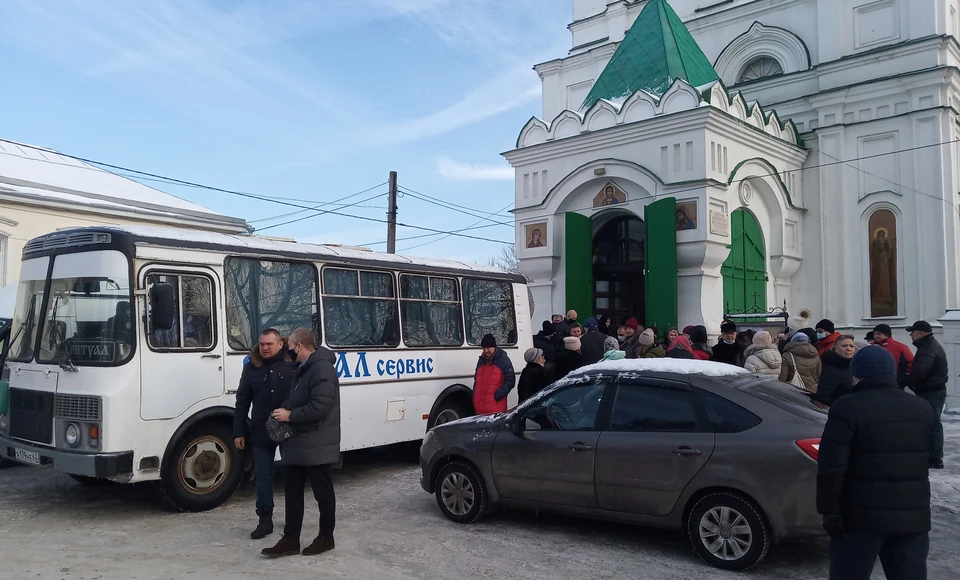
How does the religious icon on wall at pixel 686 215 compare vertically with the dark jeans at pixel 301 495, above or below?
above

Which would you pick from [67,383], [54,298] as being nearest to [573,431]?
[67,383]

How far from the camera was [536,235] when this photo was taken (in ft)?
61.0

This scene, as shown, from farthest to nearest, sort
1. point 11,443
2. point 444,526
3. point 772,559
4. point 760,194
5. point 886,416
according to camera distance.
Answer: point 760,194 < point 11,443 < point 444,526 < point 772,559 < point 886,416

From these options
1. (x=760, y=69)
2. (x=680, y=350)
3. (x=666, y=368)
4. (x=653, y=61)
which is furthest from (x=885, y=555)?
(x=760, y=69)

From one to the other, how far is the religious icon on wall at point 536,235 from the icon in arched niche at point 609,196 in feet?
4.63

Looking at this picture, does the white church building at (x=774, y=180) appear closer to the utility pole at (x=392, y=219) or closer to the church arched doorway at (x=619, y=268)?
the church arched doorway at (x=619, y=268)

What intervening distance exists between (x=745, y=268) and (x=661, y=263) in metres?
2.56

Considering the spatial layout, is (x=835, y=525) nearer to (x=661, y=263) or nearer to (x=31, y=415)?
(x=31, y=415)

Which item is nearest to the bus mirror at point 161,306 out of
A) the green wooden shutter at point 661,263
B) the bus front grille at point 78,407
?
the bus front grille at point 78,407

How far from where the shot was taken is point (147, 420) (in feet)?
22.9

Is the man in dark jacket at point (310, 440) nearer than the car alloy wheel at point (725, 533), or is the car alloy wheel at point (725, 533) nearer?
the car alloy wheel at point (725, 533)

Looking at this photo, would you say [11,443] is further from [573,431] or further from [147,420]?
[573,431]

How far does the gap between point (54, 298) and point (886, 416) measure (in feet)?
23.3

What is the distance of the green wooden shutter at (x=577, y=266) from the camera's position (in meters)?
17.9
